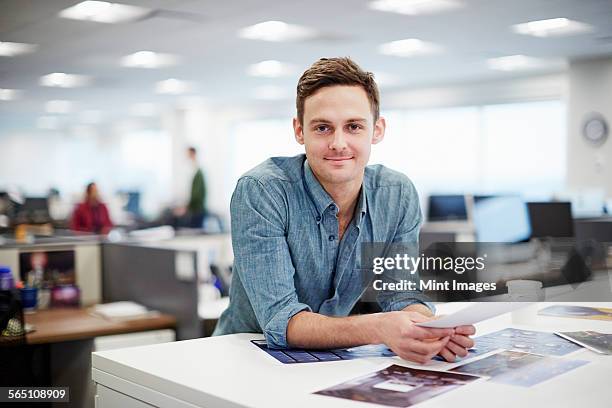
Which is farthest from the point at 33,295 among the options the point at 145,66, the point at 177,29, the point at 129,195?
the point at 129,195

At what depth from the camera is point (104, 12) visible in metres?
5.95

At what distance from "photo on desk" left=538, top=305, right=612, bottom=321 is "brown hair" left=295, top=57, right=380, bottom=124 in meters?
0.60

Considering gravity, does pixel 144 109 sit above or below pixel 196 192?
above

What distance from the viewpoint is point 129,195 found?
1389 centimetres

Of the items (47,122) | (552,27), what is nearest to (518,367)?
(552,27)

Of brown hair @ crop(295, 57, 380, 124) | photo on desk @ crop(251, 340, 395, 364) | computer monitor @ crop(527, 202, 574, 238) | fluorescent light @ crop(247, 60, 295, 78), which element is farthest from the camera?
fluorescent light @ crop(247, 60, 295, 78)

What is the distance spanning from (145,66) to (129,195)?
5.69 m

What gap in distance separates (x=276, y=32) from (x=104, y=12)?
1.64 metres

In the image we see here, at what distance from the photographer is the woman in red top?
655 cm

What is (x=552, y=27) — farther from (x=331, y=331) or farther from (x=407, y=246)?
(x=331, y=331)

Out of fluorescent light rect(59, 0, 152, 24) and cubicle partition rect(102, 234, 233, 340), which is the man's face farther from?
fluorescent light rect(59, 0, 152, 24)

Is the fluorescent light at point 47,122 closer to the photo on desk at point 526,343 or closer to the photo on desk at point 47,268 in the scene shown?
the photo on desk at point 47,268

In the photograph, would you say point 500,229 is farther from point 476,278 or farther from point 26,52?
point 26,52
